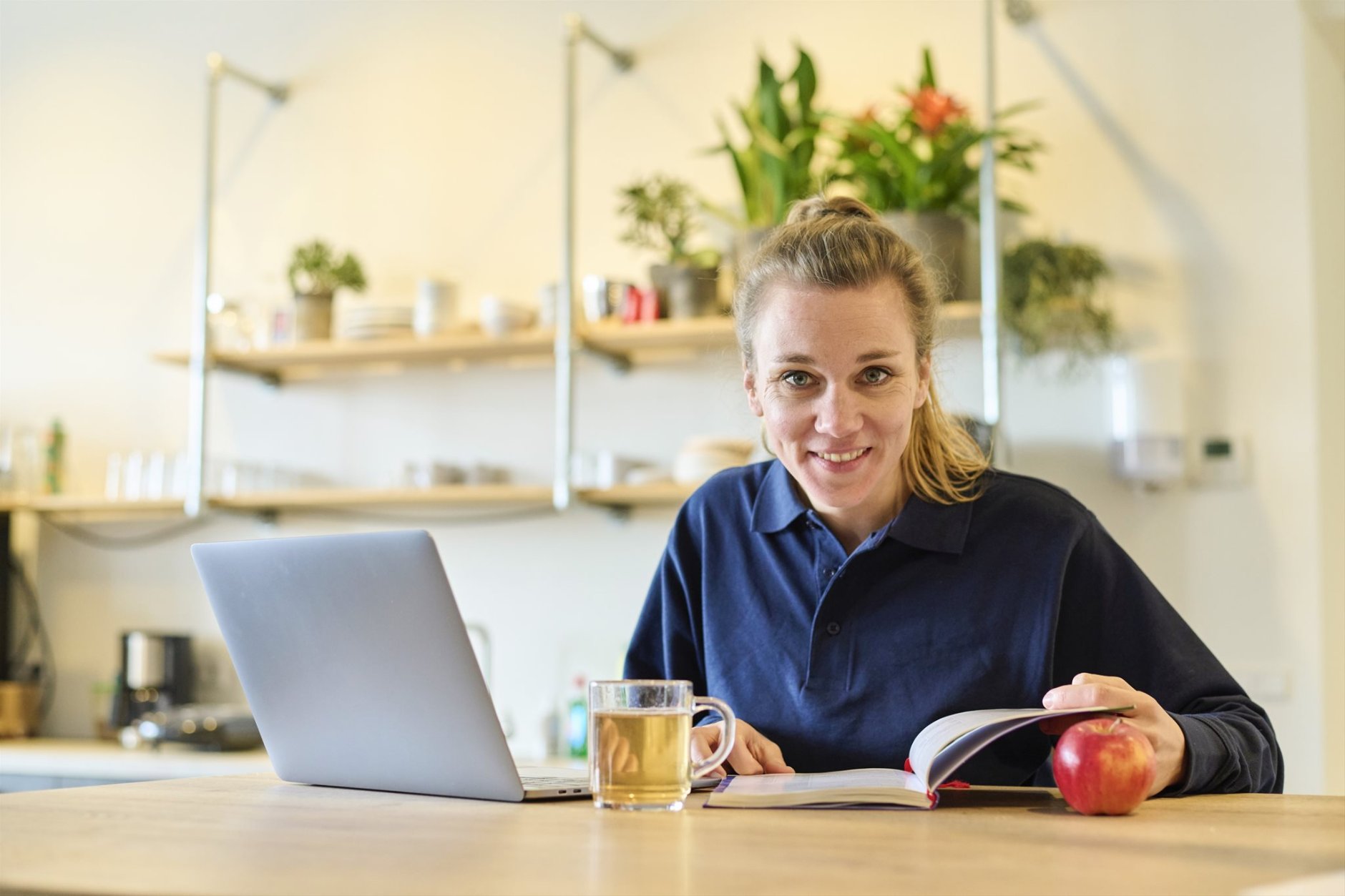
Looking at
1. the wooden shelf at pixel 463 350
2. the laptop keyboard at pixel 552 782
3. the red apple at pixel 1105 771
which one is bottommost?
the laptop keyboard at pixel 552 782

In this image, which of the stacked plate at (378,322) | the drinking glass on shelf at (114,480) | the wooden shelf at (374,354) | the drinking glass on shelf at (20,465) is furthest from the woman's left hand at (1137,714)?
the drinking glass on shelf at (20,465)

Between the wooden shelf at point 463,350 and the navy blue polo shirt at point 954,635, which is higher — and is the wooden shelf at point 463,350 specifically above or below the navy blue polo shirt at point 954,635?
above

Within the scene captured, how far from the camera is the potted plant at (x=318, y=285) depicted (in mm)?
3664

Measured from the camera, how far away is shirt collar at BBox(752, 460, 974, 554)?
156cm

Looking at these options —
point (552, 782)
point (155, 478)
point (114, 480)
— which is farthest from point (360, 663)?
point (114, 480)

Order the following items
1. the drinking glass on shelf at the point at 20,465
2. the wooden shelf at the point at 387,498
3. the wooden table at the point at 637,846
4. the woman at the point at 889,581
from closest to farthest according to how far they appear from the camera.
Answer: the wooden table at the point at 637,846
the woman at the point at 889,581
the wooden shelf at the point at 387,498
the drinking glass on shelf at the point at 20,465

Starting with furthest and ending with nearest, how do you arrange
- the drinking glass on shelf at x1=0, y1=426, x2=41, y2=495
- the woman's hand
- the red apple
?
the drinking glass on shelf at x1=0, y1=426, x2=41, y2=495 → the woman's hand → the red apple

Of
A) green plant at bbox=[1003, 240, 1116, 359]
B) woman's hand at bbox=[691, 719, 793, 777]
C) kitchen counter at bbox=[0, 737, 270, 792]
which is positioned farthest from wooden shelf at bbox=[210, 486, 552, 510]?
woman's hand at bbox=[691, 719, 793, 777]

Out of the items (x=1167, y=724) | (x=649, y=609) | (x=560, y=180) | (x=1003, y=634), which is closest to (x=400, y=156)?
(x=560, y=180)

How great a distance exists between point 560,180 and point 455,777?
2.66 m

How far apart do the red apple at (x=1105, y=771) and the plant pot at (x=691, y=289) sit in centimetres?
222

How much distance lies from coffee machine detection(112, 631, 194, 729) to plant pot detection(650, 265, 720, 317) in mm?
1666

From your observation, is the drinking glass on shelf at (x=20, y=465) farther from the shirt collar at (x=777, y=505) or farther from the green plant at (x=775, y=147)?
the shirt collar at (x=777, y=505)

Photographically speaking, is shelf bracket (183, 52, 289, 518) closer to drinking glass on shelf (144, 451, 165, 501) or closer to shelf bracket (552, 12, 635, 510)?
drinking glass on shelf (144, 451, 165, 501)
